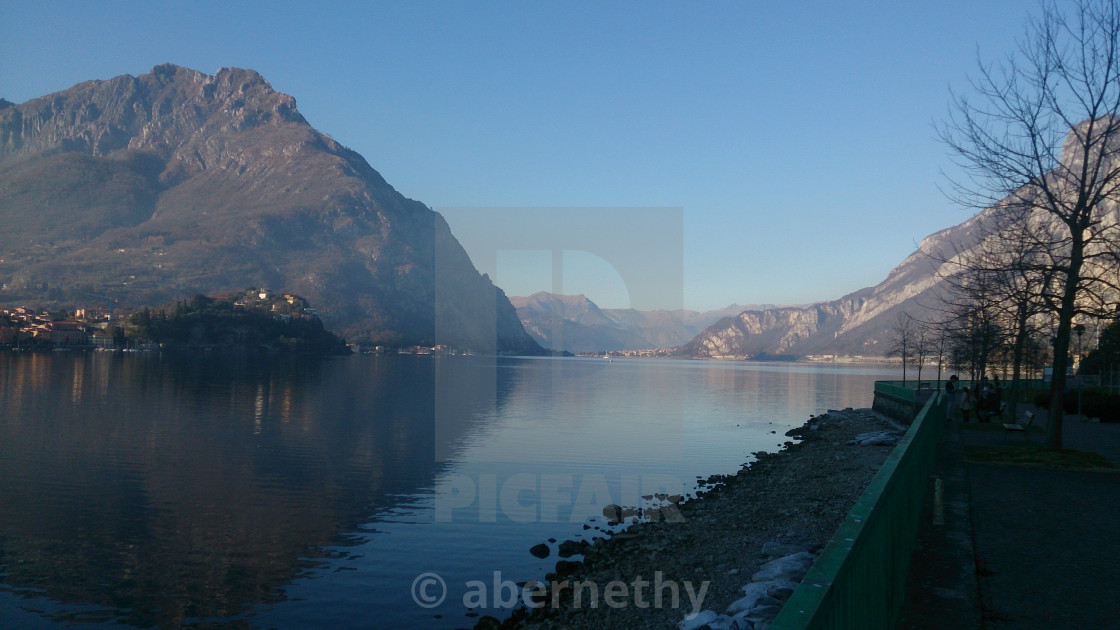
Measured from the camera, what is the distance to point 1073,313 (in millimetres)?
18750

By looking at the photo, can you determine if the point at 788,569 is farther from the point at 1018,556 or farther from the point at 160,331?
the point at 160,331

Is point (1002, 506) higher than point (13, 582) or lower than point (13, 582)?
higher

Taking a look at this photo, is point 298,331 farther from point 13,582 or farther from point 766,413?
point 13,582

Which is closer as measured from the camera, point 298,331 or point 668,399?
point 668,399

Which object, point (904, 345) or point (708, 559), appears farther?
point (904, 345)

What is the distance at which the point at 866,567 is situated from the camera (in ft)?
15.1

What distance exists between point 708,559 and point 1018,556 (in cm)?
730

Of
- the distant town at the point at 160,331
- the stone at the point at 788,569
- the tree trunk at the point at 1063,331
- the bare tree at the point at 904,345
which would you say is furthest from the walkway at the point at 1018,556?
the distant town at the point at 160,331

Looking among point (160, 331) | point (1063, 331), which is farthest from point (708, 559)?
point (160, 331)

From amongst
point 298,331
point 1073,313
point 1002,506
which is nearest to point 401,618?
point 1002,506

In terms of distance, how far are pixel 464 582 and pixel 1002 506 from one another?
34.6 ft

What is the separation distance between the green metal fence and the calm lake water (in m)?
8.87

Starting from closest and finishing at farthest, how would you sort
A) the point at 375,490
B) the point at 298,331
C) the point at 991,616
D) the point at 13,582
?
the point at 991,616
the point at 13,582
the point at 375,490
the point at 298,331

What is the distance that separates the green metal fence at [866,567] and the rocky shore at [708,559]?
327 centimetres
